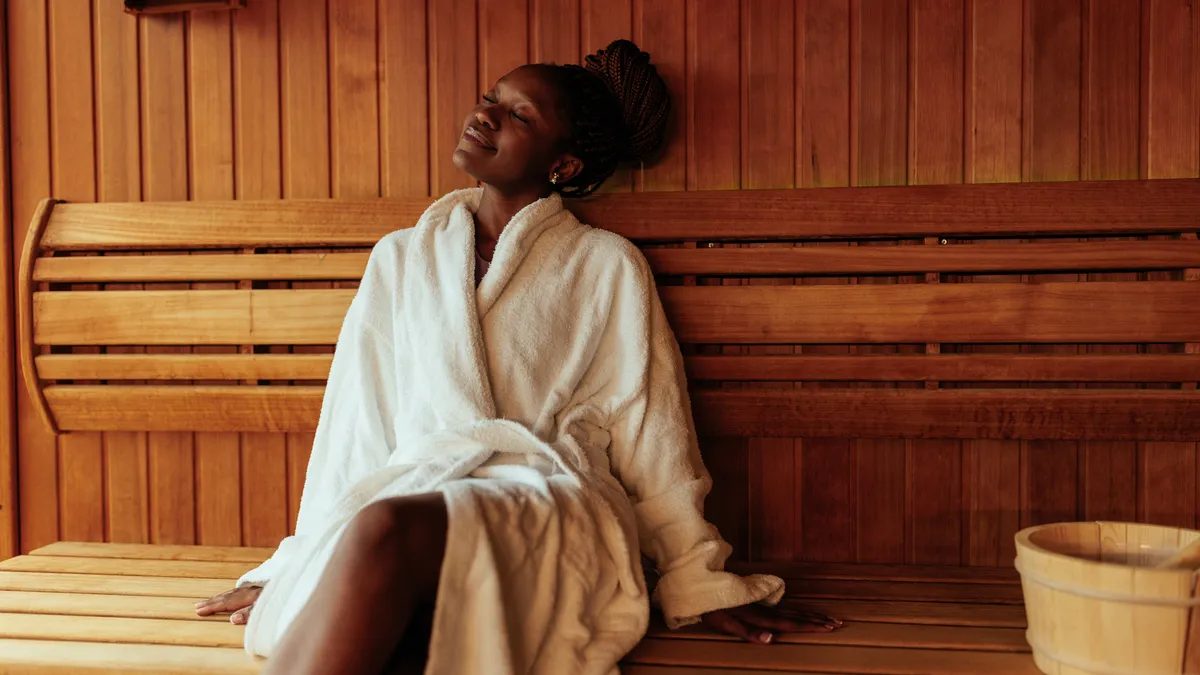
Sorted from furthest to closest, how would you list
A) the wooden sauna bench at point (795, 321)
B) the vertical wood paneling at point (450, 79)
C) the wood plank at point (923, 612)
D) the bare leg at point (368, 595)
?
the vertical wood paneling at point (450, 79) < the wooden sauna bench at point (795, 321) < the wood plank at point (923, 612) < the bare leg at point (368, 595)

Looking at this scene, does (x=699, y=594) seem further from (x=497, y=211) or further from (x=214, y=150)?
(x=214, y=150)

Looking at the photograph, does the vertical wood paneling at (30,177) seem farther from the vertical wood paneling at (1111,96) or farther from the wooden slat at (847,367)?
the vertical wood paneling at (1111,96)

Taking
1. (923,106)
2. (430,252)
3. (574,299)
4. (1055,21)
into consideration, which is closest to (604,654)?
(574,299)

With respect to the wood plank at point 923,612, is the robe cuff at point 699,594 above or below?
above

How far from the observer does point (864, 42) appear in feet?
6.26

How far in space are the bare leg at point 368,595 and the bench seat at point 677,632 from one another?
0.27m

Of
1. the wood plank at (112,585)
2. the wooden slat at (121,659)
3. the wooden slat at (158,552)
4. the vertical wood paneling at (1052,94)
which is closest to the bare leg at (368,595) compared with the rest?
the wooden slat at (121,659)

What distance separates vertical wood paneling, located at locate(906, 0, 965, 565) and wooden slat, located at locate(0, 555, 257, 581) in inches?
57.0

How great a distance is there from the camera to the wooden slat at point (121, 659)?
4.52 feet

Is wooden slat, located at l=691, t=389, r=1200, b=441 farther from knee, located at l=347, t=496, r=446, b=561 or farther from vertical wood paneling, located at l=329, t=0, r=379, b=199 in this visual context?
vertical wood paneling, located at l=329, t=0, r=379, b=199

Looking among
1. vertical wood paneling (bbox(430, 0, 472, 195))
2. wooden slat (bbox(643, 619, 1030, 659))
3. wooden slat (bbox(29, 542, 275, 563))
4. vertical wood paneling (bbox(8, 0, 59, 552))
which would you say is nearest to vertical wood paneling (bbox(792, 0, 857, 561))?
wooden slat (bbox(643, 619, 1030, 659))

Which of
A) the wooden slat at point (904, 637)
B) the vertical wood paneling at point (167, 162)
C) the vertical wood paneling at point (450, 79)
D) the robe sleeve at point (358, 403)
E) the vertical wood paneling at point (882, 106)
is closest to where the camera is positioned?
the wooden slat at point (904, 637)

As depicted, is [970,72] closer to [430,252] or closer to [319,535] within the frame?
[430,252]

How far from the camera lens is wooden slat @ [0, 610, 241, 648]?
1.48 metres
